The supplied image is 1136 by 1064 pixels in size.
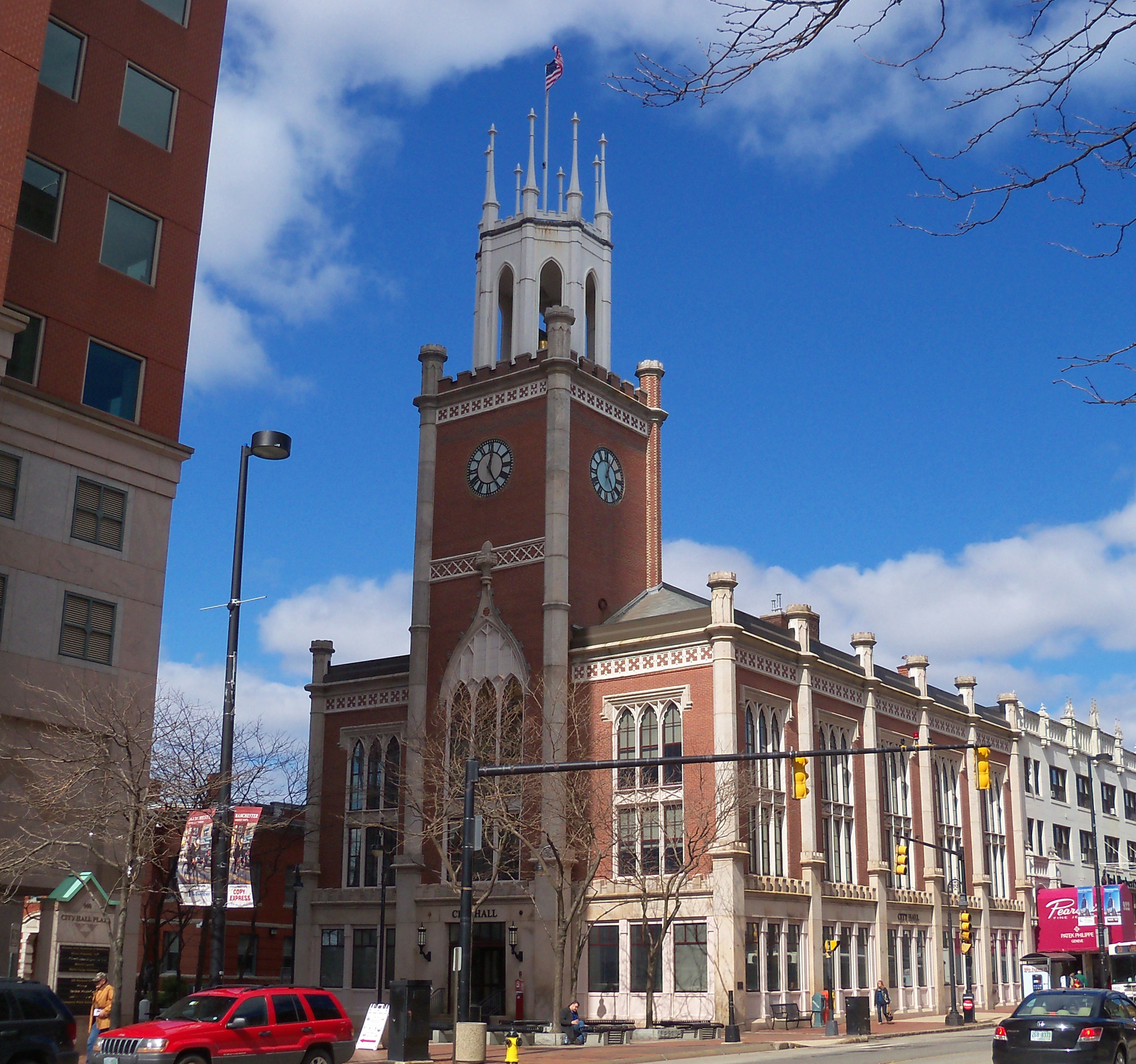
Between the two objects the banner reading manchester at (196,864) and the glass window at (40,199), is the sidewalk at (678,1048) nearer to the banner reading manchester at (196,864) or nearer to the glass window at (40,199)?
the banner reading manchester at (196,864)

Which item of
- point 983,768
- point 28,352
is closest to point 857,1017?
point 983,768

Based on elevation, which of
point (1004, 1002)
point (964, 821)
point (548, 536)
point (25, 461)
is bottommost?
point (1004, 1002)

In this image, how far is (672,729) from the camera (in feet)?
161

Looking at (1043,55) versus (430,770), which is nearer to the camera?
(1043,55)

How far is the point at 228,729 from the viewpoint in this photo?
79.2ft

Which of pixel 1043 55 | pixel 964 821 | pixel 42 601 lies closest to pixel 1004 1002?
pixel 964 821

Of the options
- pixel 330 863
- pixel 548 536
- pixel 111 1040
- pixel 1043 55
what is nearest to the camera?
pixel 1043 55

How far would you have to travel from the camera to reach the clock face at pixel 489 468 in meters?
55.8

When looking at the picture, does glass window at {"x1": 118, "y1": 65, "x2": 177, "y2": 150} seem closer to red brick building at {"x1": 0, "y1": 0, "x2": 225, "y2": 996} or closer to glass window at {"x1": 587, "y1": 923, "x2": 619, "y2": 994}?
red brick building at {"x1": 0, "y1": 0, "x2": 225, "y2": 996}

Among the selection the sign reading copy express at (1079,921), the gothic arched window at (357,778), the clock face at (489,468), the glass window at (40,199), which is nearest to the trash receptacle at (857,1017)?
the sign reading copy express at (1079,921)

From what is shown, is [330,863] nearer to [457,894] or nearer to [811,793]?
[457,894]

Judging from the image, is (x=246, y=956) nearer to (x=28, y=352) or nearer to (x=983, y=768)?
(x=28, y=352)

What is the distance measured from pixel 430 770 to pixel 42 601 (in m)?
23.2

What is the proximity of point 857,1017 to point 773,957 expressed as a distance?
5992 mm
